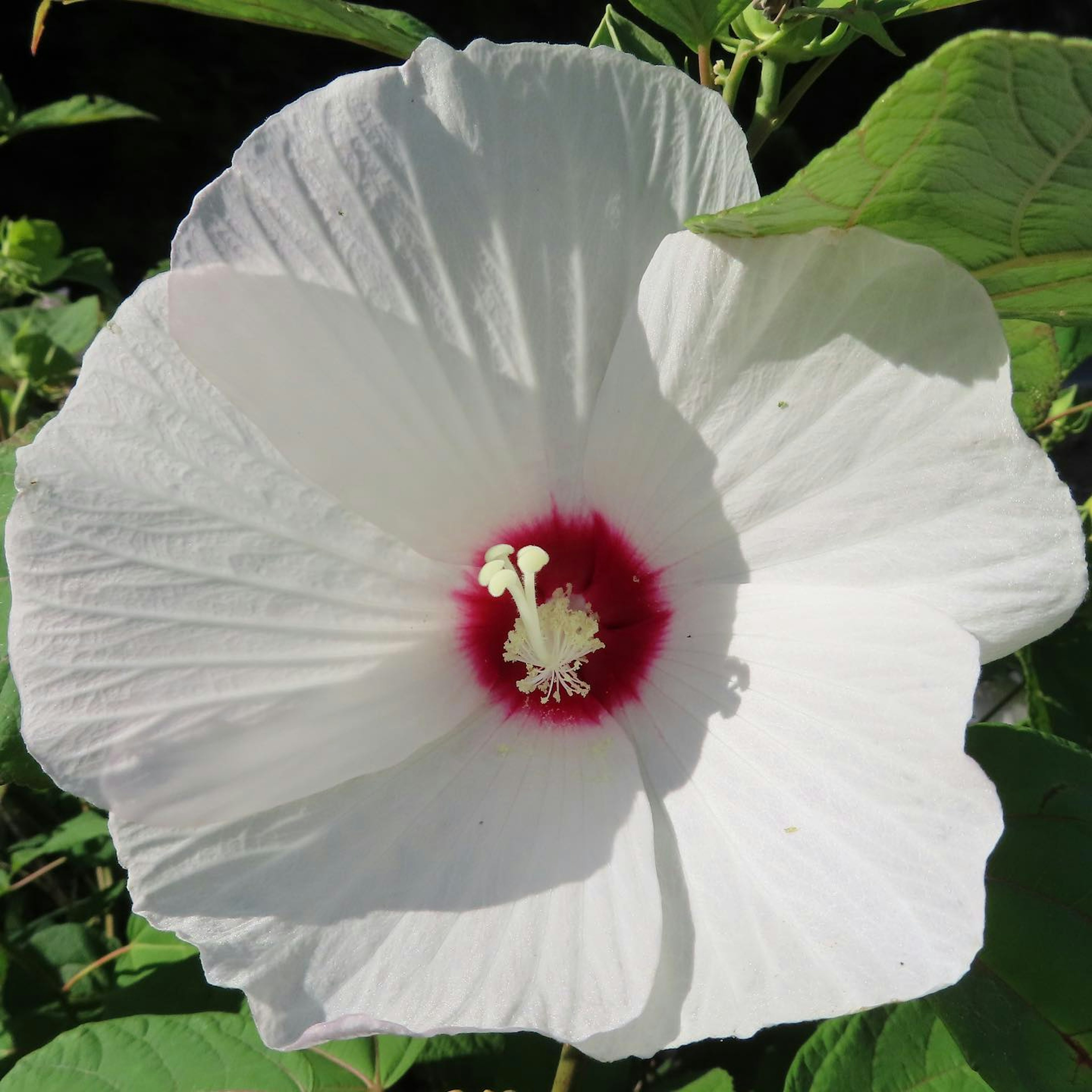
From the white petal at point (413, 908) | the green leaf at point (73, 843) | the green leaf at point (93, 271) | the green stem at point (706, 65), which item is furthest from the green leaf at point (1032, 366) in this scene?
the green leaf at point (93, 271)

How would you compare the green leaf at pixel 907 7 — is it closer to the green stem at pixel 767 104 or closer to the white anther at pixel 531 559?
the green stem at pixel 767 104

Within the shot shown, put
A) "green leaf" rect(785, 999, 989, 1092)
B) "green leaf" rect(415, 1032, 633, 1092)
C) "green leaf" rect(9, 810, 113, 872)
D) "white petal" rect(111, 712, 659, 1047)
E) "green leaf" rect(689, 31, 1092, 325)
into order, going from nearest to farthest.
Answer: "green leaf" rect(689, 31, 1092, 325) < "white petal" rect(111, 712, 659, 1047) < "green leaf" rect(785, 999, 989, 1092) < "green leaf" rect(415, 1032, 633, 1092) < "green leaf" rect(9, 810, 113, 872)

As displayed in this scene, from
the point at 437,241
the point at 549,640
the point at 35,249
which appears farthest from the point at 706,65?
the point at 35,249

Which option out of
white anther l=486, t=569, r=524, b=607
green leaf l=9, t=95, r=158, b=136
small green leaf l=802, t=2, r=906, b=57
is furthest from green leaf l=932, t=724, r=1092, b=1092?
green leaf l=9, t=95, r=158, b=136

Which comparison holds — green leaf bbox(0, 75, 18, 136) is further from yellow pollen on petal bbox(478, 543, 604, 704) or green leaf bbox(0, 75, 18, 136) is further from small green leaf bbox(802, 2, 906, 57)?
small green leaf bbox(802, 2, 906, 57)

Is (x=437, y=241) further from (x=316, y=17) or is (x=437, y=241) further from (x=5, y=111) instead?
(x=5, y=111)

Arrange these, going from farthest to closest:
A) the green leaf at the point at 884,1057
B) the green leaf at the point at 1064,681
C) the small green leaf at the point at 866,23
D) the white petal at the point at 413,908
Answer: the green leaf at the point at 1064,681 < the green leaf at the point at 884,1057 < the white petal at the point at 413,908 < the small green leaf at the point at 866,23

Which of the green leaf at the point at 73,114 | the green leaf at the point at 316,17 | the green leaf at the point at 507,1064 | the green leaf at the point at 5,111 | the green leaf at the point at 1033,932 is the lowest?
the green leaf at the point at 507,1064

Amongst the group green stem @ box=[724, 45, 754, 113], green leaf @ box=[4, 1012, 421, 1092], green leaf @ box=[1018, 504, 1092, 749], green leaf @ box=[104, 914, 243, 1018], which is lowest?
green leaf @ box=[104, 914, 243, 1018]
